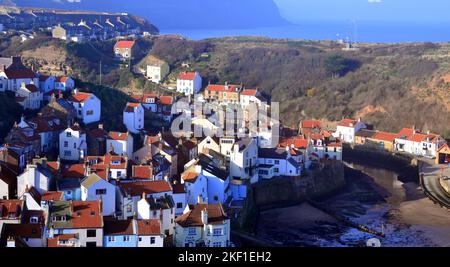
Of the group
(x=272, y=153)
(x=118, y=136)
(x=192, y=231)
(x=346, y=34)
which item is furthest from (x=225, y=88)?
(x=346, y=34)

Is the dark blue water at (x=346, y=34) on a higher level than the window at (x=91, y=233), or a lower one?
higher

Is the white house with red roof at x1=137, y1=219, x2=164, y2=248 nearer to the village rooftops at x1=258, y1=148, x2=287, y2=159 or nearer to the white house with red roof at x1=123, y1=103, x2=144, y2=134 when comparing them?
the village rooftops at x1=258, y1=148, x2=287, y2=159

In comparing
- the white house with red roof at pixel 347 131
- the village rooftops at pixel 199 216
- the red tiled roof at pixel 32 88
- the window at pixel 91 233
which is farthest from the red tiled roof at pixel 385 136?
the window at pixel 91 233

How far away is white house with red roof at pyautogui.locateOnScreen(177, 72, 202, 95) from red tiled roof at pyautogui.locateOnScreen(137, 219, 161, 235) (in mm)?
27923

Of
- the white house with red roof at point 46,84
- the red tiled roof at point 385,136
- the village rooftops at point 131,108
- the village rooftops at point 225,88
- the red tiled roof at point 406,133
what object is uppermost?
the village rooftops at point 225,88

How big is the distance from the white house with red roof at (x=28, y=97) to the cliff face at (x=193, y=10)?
58291 millimetres

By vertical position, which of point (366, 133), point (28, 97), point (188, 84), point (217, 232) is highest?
point (188, 84)

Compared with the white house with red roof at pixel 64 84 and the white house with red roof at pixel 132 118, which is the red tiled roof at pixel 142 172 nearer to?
the white house with red roof at pixel 132 118

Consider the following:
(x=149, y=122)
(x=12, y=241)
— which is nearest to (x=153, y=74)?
(x=149, y=122)

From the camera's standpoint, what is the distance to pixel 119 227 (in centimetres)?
1362

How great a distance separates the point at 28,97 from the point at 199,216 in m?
12.4

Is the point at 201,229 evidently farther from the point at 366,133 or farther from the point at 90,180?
the point at 366,133

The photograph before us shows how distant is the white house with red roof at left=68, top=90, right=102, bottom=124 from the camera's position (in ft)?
81.4

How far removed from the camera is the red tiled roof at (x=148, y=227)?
1352cm
